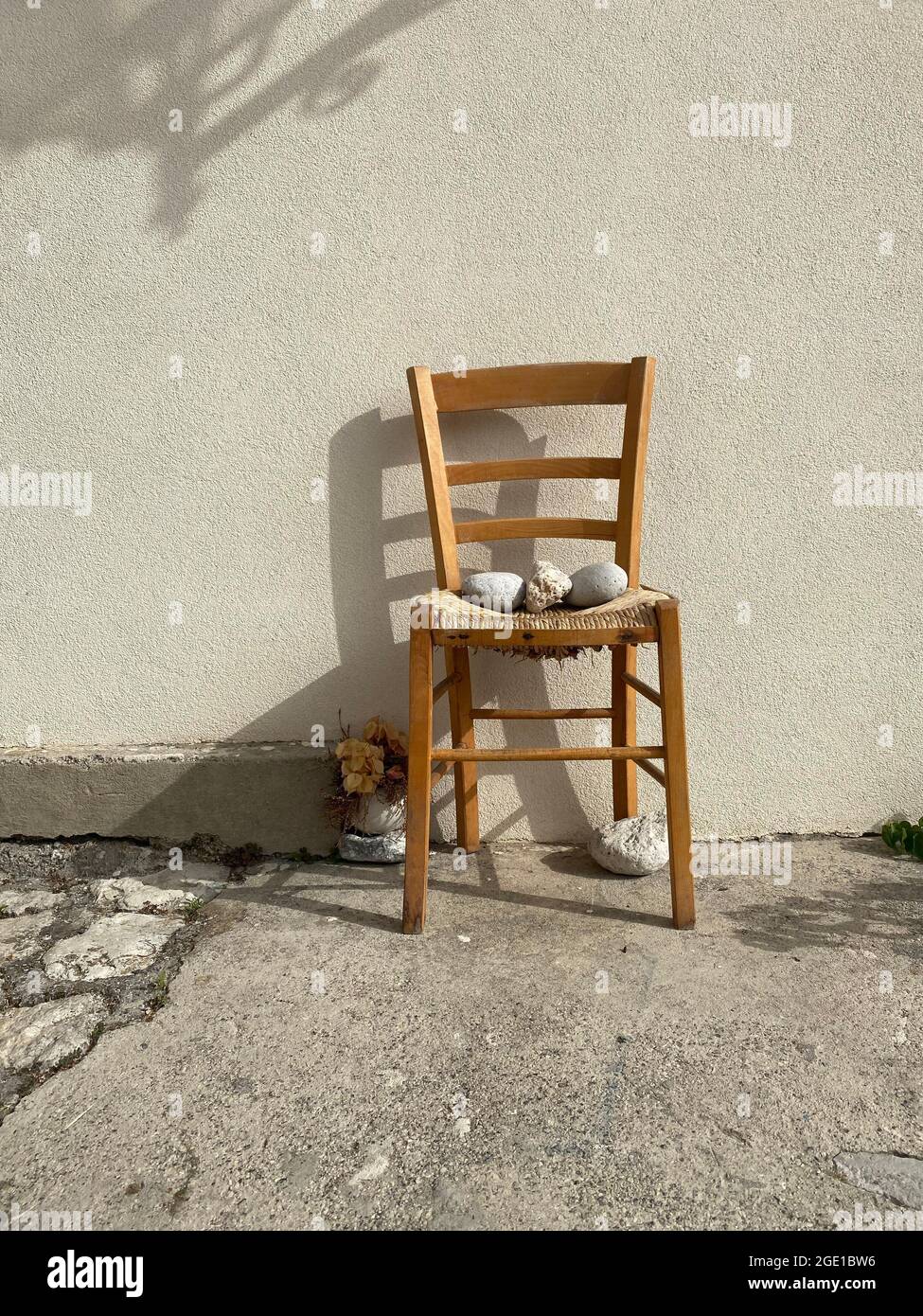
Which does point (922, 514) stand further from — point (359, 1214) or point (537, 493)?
point (359, 1214)

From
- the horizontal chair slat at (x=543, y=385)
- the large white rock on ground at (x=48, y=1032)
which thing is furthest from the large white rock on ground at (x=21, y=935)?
the horizontal chair slat at (x=543, y=385)

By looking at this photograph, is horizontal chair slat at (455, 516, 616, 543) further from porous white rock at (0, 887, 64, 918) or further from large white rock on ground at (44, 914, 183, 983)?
porous white rock at (0, 887, 64, 918)

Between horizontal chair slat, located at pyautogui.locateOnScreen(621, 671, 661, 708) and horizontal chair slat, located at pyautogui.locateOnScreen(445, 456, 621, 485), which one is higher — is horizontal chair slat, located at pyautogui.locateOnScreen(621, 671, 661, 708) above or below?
below

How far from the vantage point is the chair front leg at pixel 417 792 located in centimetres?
197

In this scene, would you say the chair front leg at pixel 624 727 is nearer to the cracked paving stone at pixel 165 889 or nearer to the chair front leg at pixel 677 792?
the chair front leg at pixel 677 792

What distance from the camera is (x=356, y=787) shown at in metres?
2.27

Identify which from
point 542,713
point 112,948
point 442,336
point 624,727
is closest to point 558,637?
point 542,713

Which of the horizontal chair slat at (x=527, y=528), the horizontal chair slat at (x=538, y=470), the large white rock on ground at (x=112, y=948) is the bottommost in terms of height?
the large white rock on ground at (x=112, y=948)

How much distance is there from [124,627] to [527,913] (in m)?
1.34

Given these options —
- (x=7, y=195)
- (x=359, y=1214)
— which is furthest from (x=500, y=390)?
(x=359, y=1214)

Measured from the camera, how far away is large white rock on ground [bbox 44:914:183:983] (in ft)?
6.09

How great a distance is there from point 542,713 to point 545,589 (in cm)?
37

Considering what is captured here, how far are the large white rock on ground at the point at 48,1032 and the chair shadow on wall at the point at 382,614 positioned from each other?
0.73 meters

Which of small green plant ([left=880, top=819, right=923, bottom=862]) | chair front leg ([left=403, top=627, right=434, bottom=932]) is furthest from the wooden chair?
small green plant ([left=880, top=819, right=923, bottom=862])
